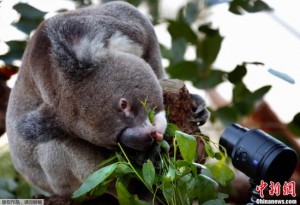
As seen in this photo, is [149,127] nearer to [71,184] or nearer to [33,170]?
[71,184]

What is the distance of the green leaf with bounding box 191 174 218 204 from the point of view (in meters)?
1.93

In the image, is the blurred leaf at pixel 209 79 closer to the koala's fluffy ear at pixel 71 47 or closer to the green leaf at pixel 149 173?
the koala's fluffy ear at pixel 71 47

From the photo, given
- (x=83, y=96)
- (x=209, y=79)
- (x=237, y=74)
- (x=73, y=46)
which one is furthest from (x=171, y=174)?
(x=209, y=79)

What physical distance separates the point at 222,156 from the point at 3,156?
2.05 metres

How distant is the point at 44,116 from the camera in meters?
2.36

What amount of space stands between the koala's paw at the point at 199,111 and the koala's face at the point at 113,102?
0.24 meters

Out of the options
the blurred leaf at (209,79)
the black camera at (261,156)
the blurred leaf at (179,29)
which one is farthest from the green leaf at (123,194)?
the blurred leaf at (179,29)

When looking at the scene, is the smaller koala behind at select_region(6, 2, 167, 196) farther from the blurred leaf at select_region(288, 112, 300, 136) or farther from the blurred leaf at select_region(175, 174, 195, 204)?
the blurred leaf at select_region(288, 112, 300, 136)

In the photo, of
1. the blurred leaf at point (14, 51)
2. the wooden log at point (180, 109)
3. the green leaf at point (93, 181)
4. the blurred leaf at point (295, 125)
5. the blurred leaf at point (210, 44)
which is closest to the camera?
the green leaf at point (93, 181)

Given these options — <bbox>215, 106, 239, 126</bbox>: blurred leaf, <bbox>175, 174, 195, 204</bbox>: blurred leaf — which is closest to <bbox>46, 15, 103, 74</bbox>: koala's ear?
<bbox>175, 174, 195, 204</bbox>: blurred leaf

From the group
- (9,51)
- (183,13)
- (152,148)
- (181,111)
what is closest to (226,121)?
(183,13)

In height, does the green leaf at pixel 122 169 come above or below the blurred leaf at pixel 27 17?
above

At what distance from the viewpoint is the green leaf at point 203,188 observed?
1934 mm

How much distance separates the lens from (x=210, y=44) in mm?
3143
